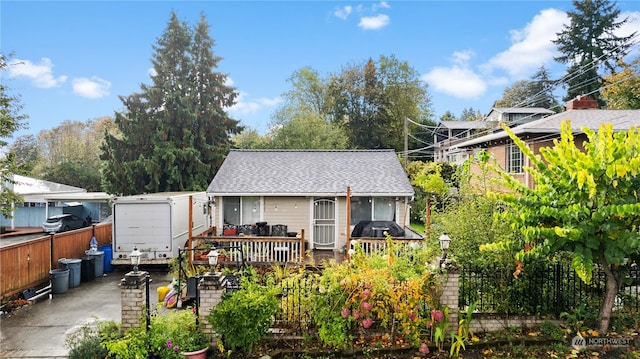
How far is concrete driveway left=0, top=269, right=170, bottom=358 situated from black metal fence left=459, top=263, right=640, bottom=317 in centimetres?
729

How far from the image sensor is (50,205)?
27.6 meters

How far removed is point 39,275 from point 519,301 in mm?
12625

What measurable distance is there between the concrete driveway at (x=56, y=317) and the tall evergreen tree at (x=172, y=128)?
529 inches

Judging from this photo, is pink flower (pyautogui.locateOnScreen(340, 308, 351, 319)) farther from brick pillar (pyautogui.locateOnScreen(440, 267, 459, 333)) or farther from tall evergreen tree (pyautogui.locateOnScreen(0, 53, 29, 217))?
tall evergreen tree (pyautogui.locateOnScreen(0, 53, 29, 217))

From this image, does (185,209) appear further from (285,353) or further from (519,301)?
(519,301)

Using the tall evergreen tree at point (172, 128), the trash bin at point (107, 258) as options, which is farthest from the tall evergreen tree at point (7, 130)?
the tall evergreen tree at point (172, 128)

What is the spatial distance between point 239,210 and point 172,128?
12.9m

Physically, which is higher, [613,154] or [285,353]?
[613,154]

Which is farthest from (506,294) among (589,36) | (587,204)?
(589,36)

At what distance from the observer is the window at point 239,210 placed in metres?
15.9

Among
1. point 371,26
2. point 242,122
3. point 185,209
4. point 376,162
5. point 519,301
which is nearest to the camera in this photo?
point 519,301

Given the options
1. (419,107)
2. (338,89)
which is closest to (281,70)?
(338,89)

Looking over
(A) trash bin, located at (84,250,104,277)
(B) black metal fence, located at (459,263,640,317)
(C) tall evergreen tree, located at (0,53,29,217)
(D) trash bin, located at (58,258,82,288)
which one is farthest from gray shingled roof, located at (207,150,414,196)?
(B) black metal fence, located at (459,263,640,317)

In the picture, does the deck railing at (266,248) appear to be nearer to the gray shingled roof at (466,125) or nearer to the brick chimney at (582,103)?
the brick chimney at (582,103)
